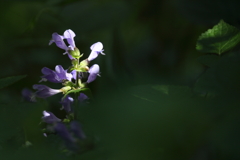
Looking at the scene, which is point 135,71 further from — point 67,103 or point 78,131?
point 78,131

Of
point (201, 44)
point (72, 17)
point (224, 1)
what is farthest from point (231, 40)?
point (72, 17)

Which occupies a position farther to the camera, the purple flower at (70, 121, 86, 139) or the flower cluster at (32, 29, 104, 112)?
the flower cluster at (32, 29, 104, 112)

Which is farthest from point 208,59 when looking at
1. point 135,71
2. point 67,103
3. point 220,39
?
point 135,71

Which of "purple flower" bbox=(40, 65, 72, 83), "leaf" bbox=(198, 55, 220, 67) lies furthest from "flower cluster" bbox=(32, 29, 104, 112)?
"leaf" bbox=(198, 55, 220, 67)

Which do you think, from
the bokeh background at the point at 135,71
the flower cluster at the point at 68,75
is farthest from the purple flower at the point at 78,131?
the flower cluster at the point at 68,75

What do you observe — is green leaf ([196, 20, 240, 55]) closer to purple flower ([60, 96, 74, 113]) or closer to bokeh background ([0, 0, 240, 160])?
bokeh background ([0, 0, 240, 160])

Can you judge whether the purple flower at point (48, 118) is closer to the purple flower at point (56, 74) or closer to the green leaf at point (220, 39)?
the purple flower at point (56, 74)
